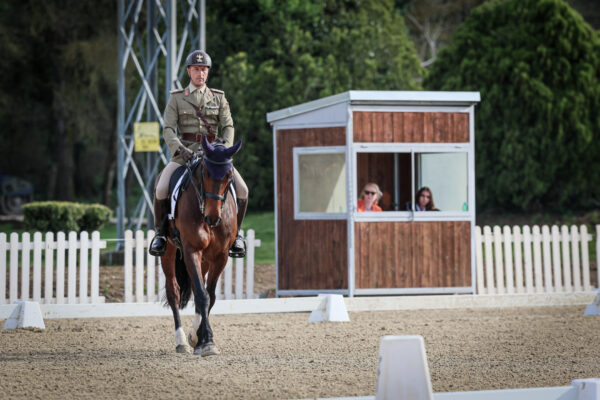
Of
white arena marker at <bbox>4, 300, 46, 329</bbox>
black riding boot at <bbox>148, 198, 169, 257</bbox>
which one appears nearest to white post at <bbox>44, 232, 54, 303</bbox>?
white arena marker at <bbox>4, 300, 46, 329</bbox>

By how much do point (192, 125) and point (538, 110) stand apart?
2075 cm

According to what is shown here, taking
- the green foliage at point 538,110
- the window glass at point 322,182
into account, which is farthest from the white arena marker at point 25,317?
the green foliage at point 538,110

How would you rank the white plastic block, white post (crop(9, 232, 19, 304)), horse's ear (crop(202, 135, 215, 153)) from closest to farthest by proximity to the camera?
the white plastic block
horse's ear (crop(202, 135, 215, 153))
white post (crop(9, 232, 19, 304))

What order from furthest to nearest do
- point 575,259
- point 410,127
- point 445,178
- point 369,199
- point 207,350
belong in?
1. point 445,178
2. point 575,259
3. point 369,199
4. point 410,127
5. point 207,350

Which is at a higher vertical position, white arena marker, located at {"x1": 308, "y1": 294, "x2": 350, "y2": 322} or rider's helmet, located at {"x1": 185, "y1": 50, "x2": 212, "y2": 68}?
rider's helmet, located at {"x1": 185, "y1": 50, "x2": 212, "y2": 68}

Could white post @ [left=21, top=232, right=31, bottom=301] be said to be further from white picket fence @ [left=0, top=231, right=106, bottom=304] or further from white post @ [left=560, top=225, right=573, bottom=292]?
white post @ [left=560, top=225, right=573, bottom=292]

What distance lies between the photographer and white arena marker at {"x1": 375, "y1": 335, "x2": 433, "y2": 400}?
492 centimetres

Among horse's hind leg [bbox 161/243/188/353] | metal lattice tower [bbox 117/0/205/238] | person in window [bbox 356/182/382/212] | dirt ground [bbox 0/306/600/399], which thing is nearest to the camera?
dirt ground [bbox 0/306/600/399]

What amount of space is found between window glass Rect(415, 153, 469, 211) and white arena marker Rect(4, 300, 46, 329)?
6257mm

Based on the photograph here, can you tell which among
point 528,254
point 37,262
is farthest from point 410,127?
point 37,262

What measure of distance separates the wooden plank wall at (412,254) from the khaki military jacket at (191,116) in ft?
14.4

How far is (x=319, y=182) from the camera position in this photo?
47.2 feet

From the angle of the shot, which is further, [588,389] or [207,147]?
[207,147]

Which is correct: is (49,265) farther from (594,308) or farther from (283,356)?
(594,308)
